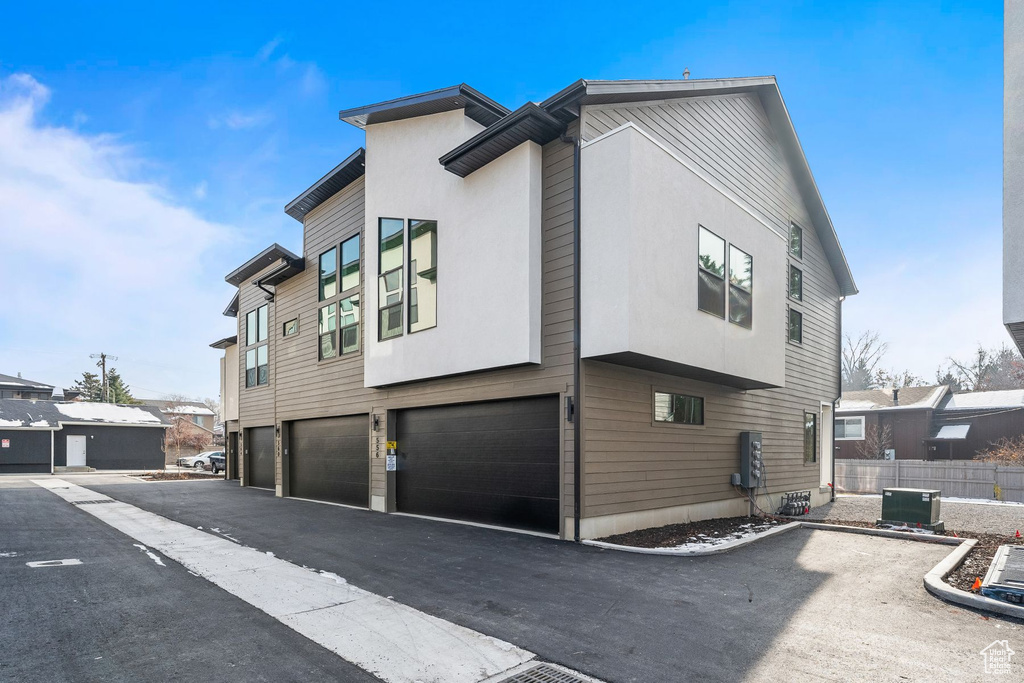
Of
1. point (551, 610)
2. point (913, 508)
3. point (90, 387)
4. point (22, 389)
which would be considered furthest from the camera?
point (90, 387)

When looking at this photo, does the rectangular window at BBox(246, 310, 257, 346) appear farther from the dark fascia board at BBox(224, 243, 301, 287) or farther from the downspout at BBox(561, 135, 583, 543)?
the downspout at BBox(561, 135, 583, 543)

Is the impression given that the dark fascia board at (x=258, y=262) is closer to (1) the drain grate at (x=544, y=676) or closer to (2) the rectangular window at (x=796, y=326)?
(2) the rectangular window at (x=796, y=326)

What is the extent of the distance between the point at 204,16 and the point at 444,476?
1178cm

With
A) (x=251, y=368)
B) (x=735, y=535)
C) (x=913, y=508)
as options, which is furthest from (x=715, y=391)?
(x=251, y=368)

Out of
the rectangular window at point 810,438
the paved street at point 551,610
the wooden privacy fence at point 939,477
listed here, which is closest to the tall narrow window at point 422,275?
the paved street at point 551,610

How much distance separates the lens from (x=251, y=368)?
20.2 m

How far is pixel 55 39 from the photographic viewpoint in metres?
13.5

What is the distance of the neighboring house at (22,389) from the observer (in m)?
44.5

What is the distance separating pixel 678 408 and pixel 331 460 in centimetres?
918

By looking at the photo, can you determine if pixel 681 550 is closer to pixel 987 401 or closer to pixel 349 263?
pixel 349 263

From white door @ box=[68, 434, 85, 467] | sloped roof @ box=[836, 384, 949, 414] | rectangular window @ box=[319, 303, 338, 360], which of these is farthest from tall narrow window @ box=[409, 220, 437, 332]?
white door @ box=[68, 434, 85, 467]

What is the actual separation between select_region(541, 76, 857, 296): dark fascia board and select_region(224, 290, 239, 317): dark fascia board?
56.9 ft

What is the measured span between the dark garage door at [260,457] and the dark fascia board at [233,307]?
5287 millimetres

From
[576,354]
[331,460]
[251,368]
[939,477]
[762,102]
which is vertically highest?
[762,102]
